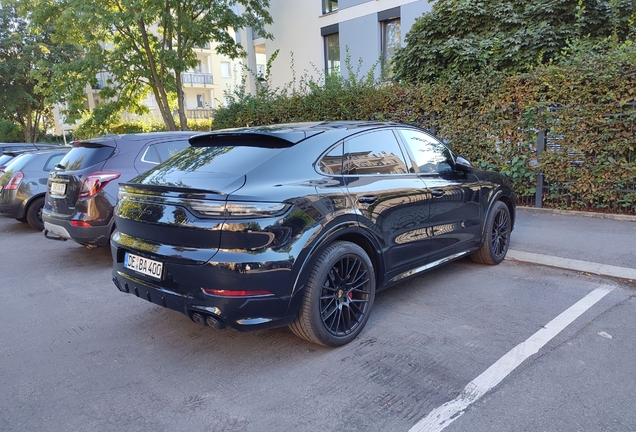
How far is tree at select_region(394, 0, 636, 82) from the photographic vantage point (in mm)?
9648

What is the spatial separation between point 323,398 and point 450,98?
24.0ft

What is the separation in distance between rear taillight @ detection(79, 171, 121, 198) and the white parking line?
4.74 metres

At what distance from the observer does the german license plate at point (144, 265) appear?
10.7 ft

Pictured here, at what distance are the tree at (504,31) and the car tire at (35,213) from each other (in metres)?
8.47

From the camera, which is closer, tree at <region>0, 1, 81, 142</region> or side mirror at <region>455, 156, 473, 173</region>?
side mirror at <region>455, 156, 473, 173</region>

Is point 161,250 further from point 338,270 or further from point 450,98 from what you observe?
point 450,98

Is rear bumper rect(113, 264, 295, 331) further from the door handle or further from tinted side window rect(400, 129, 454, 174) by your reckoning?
tinted side window rect(400, 129, 454, 174)

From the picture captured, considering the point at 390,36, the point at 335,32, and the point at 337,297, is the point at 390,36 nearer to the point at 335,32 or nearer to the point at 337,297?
the point at 335,32

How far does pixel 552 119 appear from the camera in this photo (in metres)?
7.67

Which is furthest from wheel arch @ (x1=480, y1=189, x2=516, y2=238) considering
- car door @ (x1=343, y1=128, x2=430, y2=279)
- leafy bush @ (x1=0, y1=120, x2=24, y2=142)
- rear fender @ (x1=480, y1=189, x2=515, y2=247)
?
leafy bush @ (x1=0, y1=120, x2=24, y2=142)

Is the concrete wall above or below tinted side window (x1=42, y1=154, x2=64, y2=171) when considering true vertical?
above

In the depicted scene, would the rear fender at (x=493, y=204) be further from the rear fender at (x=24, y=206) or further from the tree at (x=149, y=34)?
the tree at (x=149, y=34)

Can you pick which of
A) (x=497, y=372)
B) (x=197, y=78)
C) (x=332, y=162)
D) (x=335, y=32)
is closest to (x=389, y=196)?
(x=332, y=162)

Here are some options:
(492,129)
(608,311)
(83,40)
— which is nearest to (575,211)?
(492,129)
